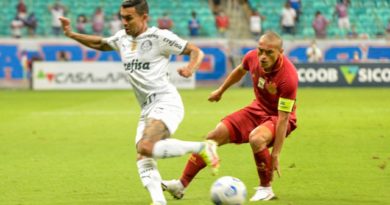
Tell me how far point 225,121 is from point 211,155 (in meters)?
1.44

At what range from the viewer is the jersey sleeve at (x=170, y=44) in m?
8.16

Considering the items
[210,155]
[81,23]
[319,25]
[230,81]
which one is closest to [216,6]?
[319,25]

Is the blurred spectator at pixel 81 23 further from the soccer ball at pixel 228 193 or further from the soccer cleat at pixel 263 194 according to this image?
the soccer ball at pixel 228 193

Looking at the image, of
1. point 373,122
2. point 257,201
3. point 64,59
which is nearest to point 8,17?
point 64,59

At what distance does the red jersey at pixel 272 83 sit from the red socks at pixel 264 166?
550mm

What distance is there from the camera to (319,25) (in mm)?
34312

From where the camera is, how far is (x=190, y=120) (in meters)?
19.0

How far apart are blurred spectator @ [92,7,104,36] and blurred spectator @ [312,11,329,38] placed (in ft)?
28.0

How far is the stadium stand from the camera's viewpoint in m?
34.8


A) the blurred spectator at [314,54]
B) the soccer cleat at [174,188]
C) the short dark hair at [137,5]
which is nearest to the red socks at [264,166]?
the soccer cleat at [174,188]

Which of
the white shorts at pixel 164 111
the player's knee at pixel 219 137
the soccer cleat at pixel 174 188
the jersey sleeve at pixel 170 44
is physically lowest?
the soccer cleat at pixel 174 188

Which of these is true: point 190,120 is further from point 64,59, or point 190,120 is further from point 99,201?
point 64,59

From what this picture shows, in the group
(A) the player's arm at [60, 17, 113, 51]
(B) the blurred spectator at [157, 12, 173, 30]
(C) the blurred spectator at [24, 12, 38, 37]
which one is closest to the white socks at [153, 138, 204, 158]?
(A) the player's arm at [60, 17, 113, 51]

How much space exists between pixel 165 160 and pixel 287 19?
74.4 feet
